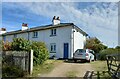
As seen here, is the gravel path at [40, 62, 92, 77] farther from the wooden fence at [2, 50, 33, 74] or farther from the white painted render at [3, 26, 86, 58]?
the white painted render at [3, 26, 86, 58]

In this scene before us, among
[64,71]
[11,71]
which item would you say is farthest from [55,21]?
[11,71]

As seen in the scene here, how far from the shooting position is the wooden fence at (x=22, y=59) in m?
14.5

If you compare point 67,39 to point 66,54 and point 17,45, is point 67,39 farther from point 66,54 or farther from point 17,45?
point 17,45

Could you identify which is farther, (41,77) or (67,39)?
(67,39)

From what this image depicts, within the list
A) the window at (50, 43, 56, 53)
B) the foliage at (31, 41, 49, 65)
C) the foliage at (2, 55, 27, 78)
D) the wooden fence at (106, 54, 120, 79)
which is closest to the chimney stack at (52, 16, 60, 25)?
the window at (50, 43, 56, 53)

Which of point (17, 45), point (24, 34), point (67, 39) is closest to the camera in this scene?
point (17, 45)

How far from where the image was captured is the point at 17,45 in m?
17.3

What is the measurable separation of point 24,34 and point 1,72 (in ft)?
82.5

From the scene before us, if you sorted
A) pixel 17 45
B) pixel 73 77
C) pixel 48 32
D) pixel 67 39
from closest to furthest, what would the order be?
1. pixel 73 77
2. pixel 17 45
3. pixel 67 39
4. pixel 48 32

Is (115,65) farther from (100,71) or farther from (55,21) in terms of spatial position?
(55,21)

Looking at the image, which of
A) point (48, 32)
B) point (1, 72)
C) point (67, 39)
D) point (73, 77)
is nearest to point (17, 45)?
point (1, 72)

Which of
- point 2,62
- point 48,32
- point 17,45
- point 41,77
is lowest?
point 41,77

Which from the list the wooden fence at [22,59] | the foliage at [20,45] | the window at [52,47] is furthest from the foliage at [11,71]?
the window at [52,47]

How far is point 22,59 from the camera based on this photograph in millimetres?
14648
